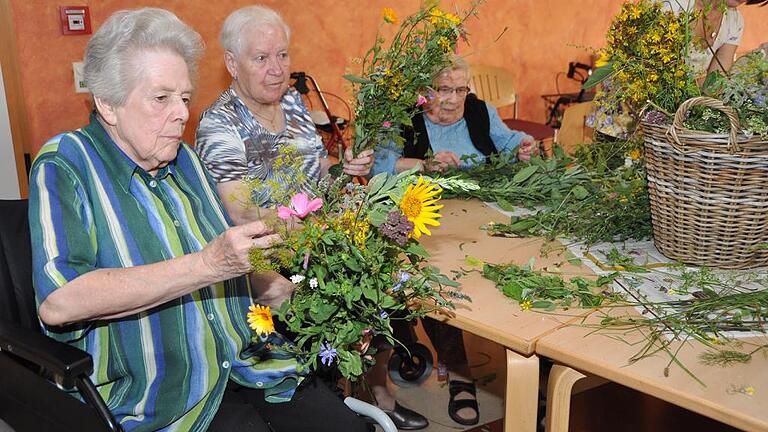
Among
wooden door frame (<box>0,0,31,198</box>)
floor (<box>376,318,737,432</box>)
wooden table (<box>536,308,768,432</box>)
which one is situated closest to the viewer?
wooden table (<box>536,308,768,432</box>)

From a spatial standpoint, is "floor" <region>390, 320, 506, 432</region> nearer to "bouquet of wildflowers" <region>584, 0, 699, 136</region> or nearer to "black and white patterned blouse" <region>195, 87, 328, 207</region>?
"black and white patterned blouse" <region>195, 87, 328, 207</region>

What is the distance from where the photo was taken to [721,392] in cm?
135

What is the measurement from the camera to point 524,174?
2568mm

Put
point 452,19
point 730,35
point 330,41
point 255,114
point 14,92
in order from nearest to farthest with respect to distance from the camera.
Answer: point 452,19 → point 255,114 → point 730,35 → point 14,92 → point 330,41

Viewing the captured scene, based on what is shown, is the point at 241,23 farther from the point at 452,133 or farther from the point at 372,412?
the point at 372,412

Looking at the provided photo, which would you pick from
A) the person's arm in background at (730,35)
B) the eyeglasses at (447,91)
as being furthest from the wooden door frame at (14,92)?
the person's arm in background at (730,35)

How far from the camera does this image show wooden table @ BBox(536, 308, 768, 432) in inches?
51.8

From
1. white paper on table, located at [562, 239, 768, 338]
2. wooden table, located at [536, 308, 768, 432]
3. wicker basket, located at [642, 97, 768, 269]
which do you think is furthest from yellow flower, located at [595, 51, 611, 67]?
wooden table, located at [536, 308, 768, 432]

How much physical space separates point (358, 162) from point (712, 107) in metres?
1.11

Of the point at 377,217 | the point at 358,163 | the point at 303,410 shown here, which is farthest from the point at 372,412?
the point at 358,163

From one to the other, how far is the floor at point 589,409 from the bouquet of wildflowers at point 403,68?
113 centimetres

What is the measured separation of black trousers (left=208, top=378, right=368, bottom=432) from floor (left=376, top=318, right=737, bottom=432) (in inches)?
38.7

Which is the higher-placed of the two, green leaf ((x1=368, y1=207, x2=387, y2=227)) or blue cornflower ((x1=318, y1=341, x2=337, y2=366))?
green leaf ((x1=368, y1=207, x2=387, y2=227))

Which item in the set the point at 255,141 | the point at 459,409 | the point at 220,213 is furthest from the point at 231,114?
the point at 459,409
